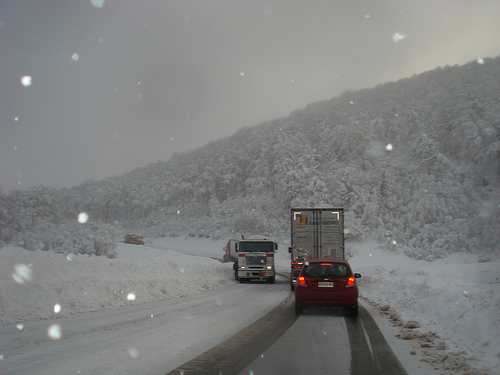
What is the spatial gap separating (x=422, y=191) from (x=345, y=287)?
60.3 meters

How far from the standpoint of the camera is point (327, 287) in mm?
11516

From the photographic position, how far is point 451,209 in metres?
61.3

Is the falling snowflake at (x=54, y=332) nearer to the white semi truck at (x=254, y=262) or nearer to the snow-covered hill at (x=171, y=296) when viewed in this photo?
the snow-covered hill at (x=171, y=296)

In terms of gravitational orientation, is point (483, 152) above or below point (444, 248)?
above

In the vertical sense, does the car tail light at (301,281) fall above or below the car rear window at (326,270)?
below

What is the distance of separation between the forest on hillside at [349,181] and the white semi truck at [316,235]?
1602 centimetres

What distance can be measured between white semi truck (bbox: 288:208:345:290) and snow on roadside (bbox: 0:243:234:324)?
5618mm

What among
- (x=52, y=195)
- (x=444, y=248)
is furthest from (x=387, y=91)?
(x=52, y=195)

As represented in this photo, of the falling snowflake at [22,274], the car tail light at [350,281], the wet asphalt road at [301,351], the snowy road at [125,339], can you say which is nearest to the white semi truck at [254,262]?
the snowy road at [125,339]

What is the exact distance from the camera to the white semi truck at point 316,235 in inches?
800

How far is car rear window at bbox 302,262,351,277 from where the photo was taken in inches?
462

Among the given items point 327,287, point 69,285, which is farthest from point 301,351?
point 69,285

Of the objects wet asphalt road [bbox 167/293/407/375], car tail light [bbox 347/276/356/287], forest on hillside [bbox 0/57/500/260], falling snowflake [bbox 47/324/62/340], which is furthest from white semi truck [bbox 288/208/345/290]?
forest on hillside [bbox 0/57/500/260]

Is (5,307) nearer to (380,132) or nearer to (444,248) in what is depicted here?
(444,248)
